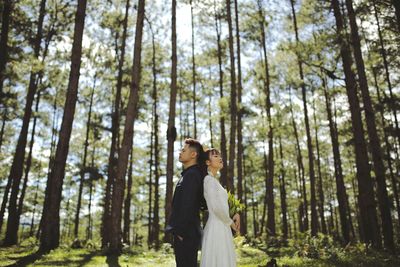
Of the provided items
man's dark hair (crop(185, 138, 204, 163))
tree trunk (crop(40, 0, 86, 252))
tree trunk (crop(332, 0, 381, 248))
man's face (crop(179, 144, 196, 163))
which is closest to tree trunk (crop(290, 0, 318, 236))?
tree trunk (crop(332, 0, 381, 248))

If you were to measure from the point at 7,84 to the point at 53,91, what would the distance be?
12.4ft

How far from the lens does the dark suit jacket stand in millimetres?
3416

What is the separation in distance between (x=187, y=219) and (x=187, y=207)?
0.12m

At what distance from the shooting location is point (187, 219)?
343 cm

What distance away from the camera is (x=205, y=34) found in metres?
22.5

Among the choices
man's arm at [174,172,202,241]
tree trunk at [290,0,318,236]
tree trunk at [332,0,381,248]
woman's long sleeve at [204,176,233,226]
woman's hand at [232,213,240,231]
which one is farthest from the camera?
tree trunk at [290,0,318,236]

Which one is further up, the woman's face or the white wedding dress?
the woman's face

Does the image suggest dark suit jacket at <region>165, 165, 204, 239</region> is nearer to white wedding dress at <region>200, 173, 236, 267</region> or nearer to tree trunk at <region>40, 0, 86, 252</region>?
white wedding dress at <region>200, 173, 236, 267</region>

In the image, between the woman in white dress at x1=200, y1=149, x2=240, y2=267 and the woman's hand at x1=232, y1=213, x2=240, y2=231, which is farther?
the woman's hand at x1=232, y1=213, x2=240, y2=231

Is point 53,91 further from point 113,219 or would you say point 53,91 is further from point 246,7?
point 113,219

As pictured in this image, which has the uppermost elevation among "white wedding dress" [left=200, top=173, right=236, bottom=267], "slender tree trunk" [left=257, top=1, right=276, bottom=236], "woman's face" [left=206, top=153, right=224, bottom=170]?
"slender tree trunk" [left=257, top=1, right=276, bottom=236]

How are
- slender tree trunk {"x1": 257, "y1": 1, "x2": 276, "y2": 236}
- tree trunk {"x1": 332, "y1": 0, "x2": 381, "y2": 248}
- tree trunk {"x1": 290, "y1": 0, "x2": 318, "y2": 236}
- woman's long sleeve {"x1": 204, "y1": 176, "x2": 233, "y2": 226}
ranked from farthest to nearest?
tree trunk {"x1": 290, "y1": 0, "x2": 318, "y2": 236}, slender tree trunk {"x1": 257, "y1": 1, "x2": 276, "y2": 236}, tree trunk {"x1": 332, "y1": 0, "x2": 381, "y2": 248}, woman's long sleeve {"x1": 204, "y1": 176, "x2": 233, "y2": 226}

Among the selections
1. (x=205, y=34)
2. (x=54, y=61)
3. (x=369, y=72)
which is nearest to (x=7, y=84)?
(x=54, y=61)

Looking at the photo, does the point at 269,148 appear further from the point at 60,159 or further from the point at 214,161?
the point at 214,161
